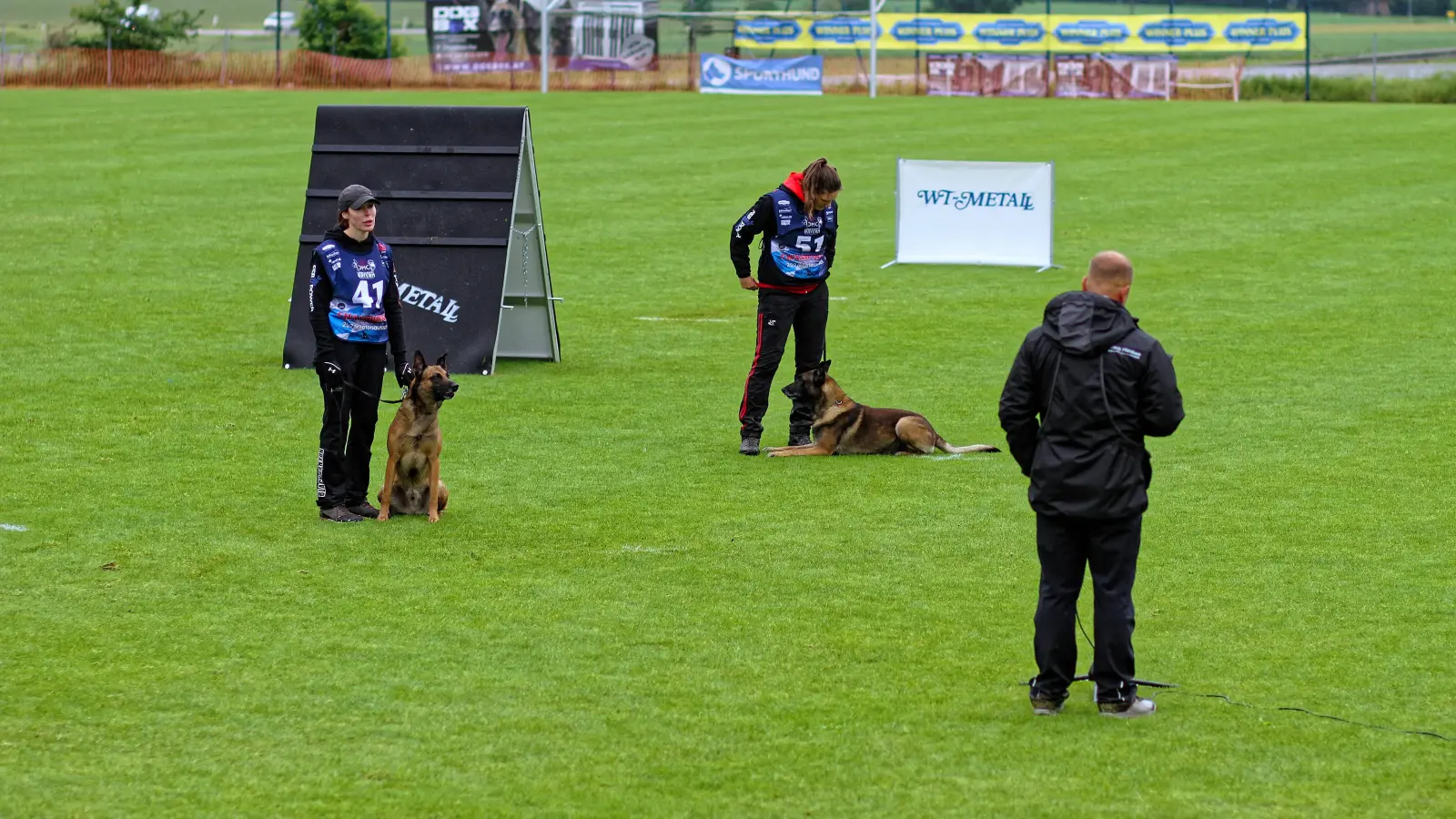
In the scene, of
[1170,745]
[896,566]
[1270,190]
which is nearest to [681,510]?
[896,566]

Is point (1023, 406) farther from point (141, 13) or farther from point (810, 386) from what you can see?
point (141, 13)

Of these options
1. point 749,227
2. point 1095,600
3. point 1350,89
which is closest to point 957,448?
point 749,227

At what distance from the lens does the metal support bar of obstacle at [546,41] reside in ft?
172

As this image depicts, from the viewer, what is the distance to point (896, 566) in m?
9.71

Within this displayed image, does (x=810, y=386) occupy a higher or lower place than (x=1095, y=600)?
higher

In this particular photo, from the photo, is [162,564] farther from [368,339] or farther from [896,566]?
[896,566]

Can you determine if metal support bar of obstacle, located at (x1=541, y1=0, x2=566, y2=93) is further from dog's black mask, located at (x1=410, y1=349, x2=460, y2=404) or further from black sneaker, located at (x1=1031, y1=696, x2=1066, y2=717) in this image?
black sneaker, located at (x1=1031, y1=696, x2=1066, y2=717)

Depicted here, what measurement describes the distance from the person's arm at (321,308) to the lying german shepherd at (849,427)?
3.62 m

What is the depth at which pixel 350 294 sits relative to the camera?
10492mm

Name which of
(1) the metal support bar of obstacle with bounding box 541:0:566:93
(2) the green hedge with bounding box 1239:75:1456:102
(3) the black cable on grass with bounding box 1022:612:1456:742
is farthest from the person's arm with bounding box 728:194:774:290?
(2) the green hedge with bounding box 1239:75:1456:102

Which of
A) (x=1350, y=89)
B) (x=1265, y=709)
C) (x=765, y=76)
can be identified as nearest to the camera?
(x=1265, y=709)

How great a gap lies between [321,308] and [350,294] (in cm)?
19

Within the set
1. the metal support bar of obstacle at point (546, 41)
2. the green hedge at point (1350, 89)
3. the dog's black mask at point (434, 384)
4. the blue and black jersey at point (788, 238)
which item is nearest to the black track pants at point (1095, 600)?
the dog's black mask at point (434, 384)

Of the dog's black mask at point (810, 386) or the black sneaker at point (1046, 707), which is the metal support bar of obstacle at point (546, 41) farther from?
the black sneaker at point (1046, 707)
